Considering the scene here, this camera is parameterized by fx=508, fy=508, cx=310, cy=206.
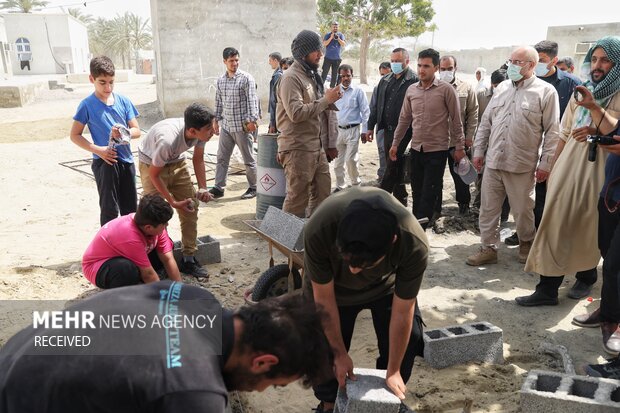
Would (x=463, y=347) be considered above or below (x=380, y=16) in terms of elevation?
below

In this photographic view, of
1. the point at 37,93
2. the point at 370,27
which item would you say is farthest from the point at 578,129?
the point at 370,27

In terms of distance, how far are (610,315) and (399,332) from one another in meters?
1.81

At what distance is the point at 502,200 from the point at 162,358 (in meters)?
4.26

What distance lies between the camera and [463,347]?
11.1 ft

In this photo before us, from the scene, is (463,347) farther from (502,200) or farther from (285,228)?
(502,200)

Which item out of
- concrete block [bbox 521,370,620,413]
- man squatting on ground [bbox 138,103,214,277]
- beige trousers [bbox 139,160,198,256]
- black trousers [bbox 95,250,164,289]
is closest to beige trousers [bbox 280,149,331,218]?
man squatting on ground [bbox 138,103,214,277]

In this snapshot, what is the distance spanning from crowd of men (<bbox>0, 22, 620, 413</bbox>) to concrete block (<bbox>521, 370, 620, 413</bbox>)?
1.24ft

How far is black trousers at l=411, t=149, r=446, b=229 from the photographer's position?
558 cm

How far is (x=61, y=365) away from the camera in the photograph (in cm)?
141

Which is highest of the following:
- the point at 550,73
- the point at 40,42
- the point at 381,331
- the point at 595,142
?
the point at 40,42

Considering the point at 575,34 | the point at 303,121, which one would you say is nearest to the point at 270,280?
the point at 303,121

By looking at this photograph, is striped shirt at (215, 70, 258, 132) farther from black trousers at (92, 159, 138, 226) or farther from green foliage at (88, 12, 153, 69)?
green foliage at (88, 12, 153, 69)

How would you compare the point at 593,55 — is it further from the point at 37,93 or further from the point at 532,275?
the point at 37,93

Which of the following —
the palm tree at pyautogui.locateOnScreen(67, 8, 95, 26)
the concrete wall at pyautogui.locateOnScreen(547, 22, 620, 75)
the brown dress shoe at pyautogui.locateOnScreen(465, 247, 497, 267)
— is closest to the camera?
the brown dress shoe at pyautogui.locateOnScreen(465, 247, 497, 267)
